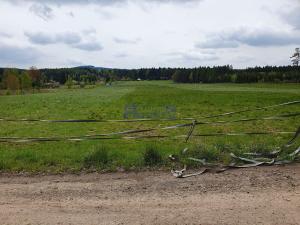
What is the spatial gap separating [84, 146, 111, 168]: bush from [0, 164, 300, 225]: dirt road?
Answer: 2.12 feet

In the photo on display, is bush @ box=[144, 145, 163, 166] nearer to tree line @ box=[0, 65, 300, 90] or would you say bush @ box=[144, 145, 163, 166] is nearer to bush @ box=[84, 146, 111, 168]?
bush @ box=[84, 146, 111, 168]

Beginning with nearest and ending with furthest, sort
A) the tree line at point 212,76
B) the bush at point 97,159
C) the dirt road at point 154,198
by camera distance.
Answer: the dirt road at point 154,198 < the bush at point 97,159 < the tree line at point 212,76

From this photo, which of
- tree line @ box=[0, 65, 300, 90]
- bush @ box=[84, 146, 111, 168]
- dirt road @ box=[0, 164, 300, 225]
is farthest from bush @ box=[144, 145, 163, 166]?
tree line @ box=[0, 65, 300, 90]

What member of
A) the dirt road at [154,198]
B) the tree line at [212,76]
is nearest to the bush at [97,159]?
the dirt road at [154,198]

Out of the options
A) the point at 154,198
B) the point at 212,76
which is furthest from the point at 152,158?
the point at 212,76

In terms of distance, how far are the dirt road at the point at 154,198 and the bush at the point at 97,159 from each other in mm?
645

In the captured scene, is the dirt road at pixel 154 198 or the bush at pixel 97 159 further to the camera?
the bush at pixel 97 159

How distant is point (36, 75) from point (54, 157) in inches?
5961

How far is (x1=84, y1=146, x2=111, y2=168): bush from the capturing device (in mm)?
8682

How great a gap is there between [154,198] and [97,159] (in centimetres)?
297

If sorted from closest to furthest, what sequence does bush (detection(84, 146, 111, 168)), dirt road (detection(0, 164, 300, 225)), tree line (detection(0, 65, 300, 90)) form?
dirt road (detection(0, 164, 300, 225))
bush (detection(84, 146, 111, 168))
tree line (detection(0, 65, 300, 90))

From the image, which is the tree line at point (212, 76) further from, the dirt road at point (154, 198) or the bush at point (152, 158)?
the dirt road at point (154, 198)

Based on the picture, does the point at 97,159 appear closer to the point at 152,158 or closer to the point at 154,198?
the point at 152,158

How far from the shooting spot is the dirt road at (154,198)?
Answer: 17.8 ft
